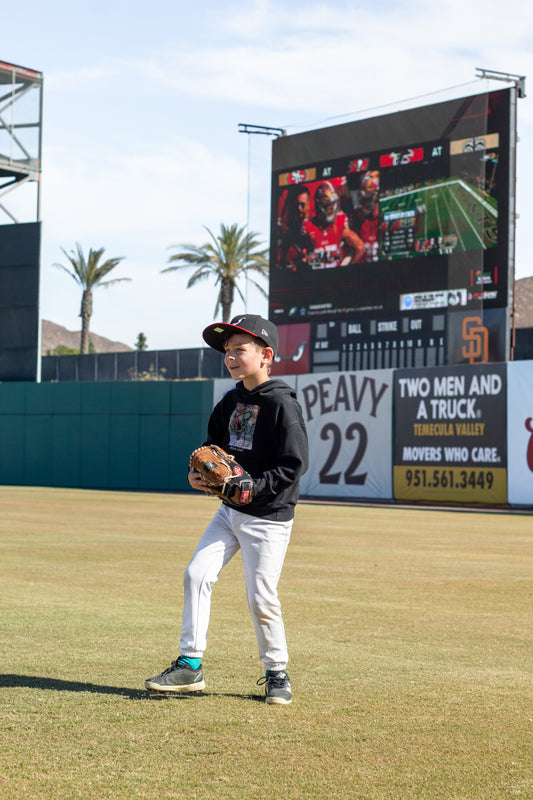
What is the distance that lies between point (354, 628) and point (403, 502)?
19.2 metres

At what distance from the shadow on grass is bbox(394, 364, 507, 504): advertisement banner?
1943 centimetres

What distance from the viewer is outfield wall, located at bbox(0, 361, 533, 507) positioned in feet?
76.9

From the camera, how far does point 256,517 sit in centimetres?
468

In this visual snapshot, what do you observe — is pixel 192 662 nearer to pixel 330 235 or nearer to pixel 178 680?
pixel 178 680

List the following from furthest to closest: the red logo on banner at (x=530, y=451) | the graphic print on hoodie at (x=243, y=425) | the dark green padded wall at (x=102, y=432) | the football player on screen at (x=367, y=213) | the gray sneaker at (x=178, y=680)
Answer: the dark green padded wall at (x=102, y=432)
the football player on screen at (x=367, y=213)
the red logo on banner at (x=530, y=451)
the graphic print on hoodie at (x=243, y=425)
the gray sneaker at (x=178, y=680)

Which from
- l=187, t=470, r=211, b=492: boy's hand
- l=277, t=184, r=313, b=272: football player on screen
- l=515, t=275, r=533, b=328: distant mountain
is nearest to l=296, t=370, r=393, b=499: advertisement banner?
l=277, t=184, r=313, b=272: football player on screen

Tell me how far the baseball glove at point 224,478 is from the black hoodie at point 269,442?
0.08m

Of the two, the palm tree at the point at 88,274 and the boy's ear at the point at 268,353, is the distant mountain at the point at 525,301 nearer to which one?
the palm tree at the point at 88,274

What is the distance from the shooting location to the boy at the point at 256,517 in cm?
459

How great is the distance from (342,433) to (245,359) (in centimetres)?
2238

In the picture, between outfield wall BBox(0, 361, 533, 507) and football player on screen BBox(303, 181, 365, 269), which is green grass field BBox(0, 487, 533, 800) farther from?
football player on screen BBox(303, 181, 365, 269)

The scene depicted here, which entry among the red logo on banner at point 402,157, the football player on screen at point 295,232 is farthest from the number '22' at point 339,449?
the red logo on banner at point 402,157

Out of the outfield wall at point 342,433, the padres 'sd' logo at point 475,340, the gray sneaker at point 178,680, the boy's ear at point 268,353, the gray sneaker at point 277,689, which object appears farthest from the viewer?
the padres 'sd' logo at point 475,340

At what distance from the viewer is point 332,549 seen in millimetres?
12703
